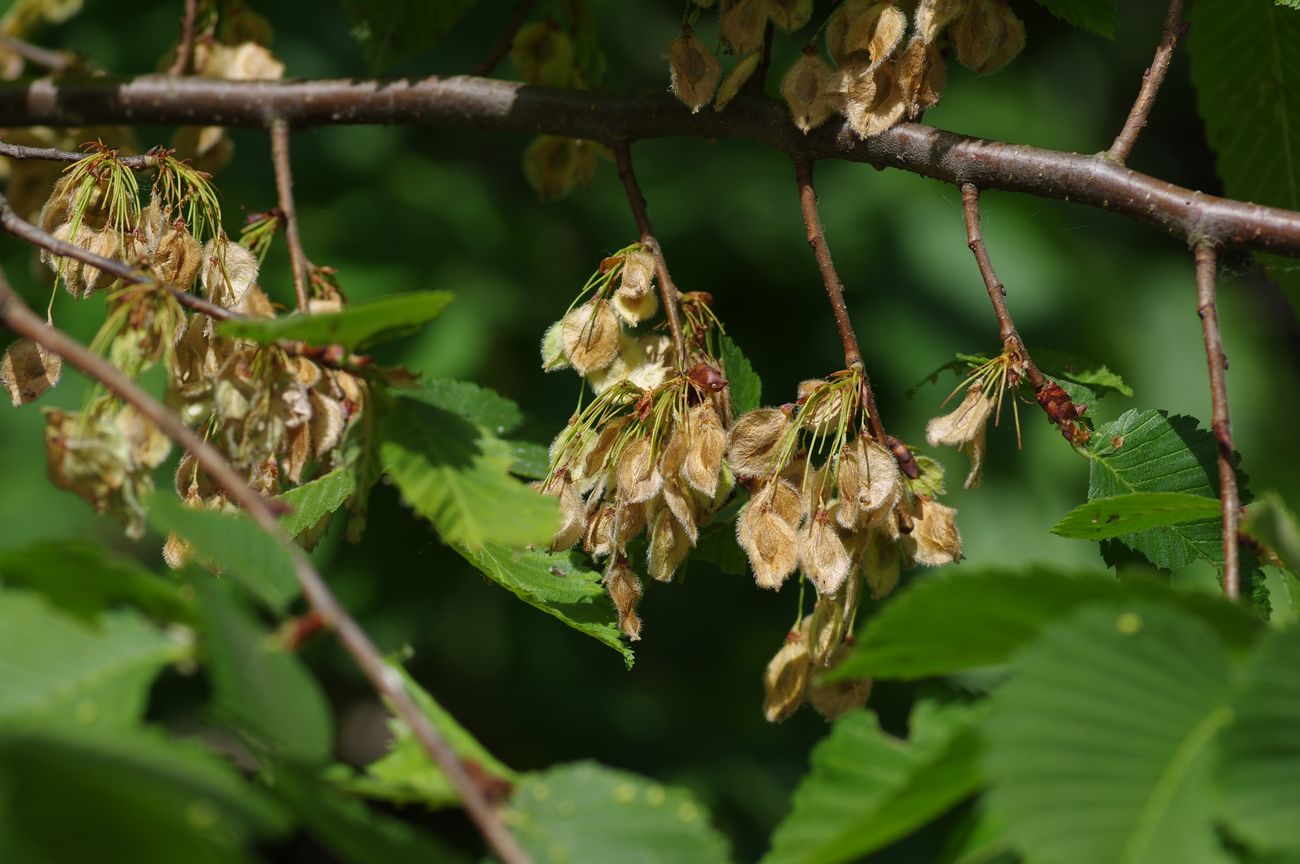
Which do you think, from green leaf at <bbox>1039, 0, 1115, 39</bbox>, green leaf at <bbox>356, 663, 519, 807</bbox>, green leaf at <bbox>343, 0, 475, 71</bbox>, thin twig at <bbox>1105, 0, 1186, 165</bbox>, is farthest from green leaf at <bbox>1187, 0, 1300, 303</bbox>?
green leaf at <bbox>356, 663, 519, 807</bbox>

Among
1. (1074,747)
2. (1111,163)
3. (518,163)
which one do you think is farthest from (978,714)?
(518,163)

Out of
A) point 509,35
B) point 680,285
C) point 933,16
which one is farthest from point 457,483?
point 680,285

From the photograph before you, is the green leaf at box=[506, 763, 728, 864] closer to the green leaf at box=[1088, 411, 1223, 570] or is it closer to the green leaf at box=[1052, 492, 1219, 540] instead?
the green leaf at box=[1052, 492, 1219, 540]

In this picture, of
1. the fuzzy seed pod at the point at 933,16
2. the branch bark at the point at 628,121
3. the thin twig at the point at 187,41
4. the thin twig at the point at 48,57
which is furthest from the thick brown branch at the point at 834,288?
the thin twig at the point at 48,57

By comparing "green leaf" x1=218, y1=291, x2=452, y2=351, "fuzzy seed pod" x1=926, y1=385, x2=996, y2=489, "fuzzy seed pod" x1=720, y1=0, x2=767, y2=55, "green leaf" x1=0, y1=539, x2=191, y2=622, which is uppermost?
"fuzzy seed pod" x1=720, y1=0, x2=767, y2=55

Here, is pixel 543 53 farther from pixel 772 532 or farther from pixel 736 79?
Answer: pixel 772 532

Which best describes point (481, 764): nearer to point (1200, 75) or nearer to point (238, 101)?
point (238, 101)
